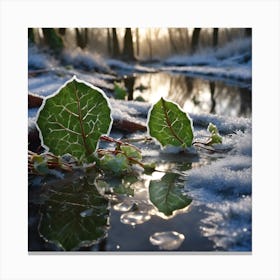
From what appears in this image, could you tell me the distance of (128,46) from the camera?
1536 mm

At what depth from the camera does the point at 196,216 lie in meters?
1.18

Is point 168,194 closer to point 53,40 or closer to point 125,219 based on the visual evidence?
point 125,219

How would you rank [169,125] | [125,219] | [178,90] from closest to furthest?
[125,219]
[169,125]
[178,90]

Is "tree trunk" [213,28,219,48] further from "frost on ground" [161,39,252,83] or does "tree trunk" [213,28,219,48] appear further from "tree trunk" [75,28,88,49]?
"tree trunk" [75,28,88,49]

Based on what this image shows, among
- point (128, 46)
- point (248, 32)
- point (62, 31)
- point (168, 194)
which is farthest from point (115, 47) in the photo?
point (168, 194)

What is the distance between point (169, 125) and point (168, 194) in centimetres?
25

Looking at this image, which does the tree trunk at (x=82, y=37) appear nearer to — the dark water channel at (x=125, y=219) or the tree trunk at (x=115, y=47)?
the tree trunk at (x=115, y=47)

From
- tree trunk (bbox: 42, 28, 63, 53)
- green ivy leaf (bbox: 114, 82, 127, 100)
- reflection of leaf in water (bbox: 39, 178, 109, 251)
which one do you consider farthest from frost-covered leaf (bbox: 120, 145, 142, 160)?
tree trunk (bbox: 42, 28, 63, 53)

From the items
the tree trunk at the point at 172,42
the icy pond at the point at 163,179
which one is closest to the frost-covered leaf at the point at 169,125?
the icy pond at the point at 163,179

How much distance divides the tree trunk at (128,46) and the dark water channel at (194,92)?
0.38 ft

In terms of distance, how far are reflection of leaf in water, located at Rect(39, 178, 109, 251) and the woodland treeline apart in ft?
1.63
